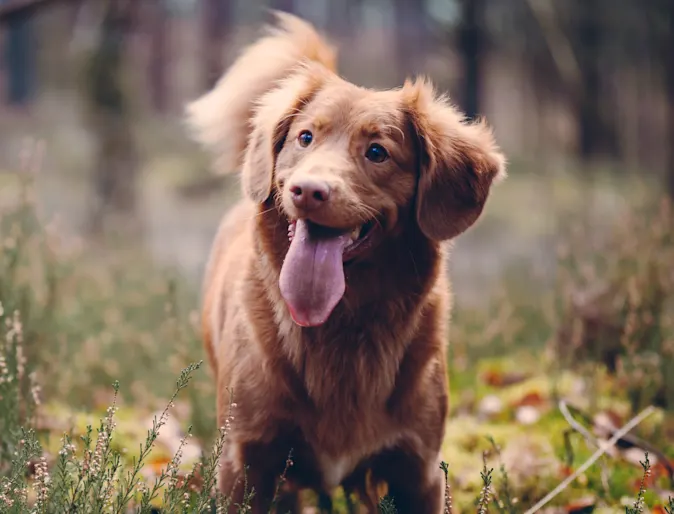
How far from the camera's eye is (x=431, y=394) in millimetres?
3014

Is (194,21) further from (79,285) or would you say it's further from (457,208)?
(457,208)

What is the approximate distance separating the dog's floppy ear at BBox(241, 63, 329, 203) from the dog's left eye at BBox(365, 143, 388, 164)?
36 centimetres

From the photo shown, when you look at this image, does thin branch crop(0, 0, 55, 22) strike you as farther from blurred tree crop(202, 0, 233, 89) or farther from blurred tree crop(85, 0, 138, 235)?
blurred tree crop(202, 0, 233, 89)

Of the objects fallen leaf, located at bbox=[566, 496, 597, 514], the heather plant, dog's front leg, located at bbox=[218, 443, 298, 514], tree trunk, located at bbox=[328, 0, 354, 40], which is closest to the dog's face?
dog's front leg, located at bbox=[218, 443, 298, 514]

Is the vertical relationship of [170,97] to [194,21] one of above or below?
below

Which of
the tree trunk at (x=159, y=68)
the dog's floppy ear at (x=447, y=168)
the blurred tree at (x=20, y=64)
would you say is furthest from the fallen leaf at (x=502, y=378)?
the blurred tree at (x=20, y=64)

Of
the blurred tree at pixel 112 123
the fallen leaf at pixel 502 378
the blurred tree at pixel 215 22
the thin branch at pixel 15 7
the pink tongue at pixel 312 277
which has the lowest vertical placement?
the blurred tree at pixel 215 22

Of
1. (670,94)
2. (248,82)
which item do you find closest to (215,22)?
(670,94)

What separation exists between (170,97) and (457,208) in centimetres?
2017

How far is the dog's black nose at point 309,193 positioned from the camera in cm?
257

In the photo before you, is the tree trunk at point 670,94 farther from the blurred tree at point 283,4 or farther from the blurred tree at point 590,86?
the blurred tree at point 283,4

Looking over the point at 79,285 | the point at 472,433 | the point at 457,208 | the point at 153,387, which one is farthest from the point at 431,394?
the point at 79,285

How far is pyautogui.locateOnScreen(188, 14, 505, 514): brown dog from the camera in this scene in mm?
2854

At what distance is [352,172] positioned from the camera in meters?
2.77
